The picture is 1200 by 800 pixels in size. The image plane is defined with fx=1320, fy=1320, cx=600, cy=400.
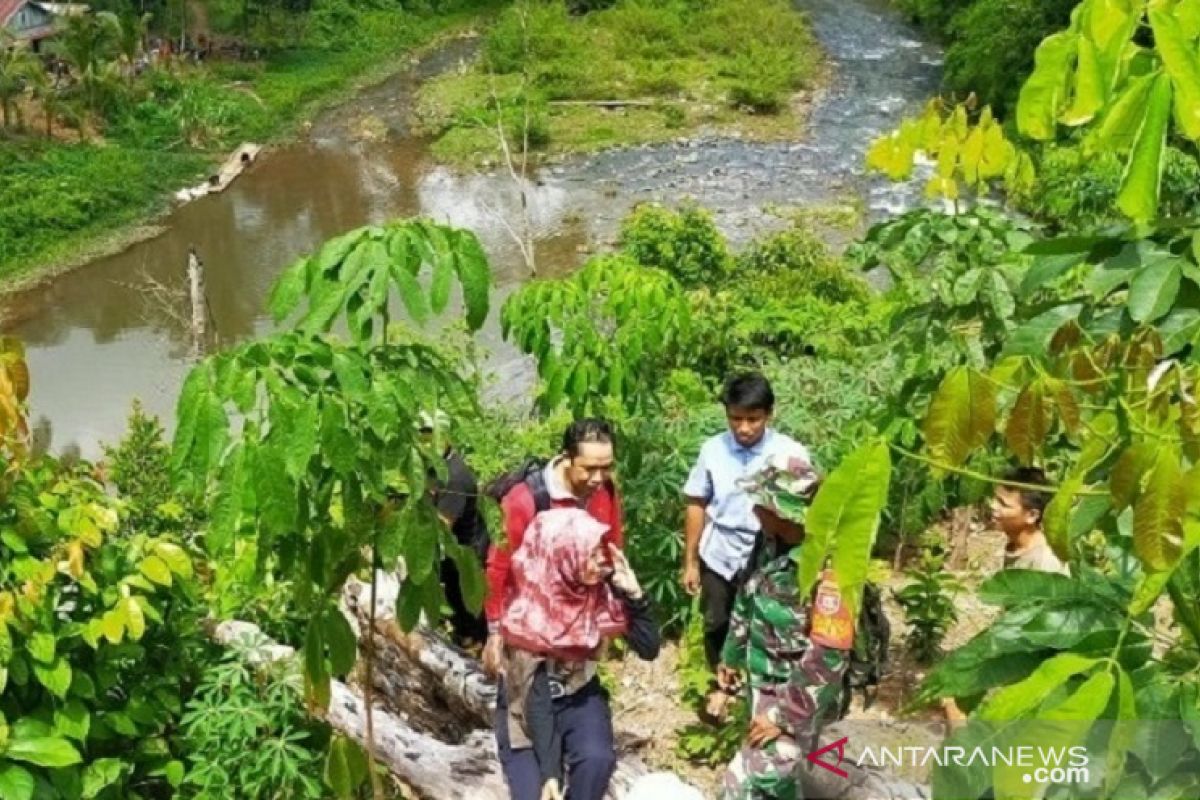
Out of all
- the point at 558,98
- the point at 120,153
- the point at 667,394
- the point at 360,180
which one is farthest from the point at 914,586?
the point at 558,98

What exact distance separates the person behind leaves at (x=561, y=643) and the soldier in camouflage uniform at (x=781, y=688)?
265mm

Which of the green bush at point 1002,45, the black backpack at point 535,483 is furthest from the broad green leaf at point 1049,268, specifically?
the green bush at point 1002,45

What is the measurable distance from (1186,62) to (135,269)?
14.1 m

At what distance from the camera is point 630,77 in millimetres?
21078

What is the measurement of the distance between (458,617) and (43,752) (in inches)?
64.1

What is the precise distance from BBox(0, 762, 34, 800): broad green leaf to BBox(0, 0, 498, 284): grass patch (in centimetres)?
1195

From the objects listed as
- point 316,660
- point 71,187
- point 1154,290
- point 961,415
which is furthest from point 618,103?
point 961,415

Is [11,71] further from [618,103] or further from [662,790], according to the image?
[662,790]

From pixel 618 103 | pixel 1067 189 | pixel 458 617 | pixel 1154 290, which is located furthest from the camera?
pixel 618 103

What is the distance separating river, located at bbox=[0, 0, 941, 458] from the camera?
11508mm

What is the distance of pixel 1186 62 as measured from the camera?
1177 millimetres

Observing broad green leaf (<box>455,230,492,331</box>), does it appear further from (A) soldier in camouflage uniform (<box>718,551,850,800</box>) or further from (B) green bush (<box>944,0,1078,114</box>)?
(B) green bush (<box>944,0,1078,114</box>)

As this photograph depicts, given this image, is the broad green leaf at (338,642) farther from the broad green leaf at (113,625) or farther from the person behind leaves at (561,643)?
the broad green leaf at (113,625)

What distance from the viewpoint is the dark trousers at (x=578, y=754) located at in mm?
3066
